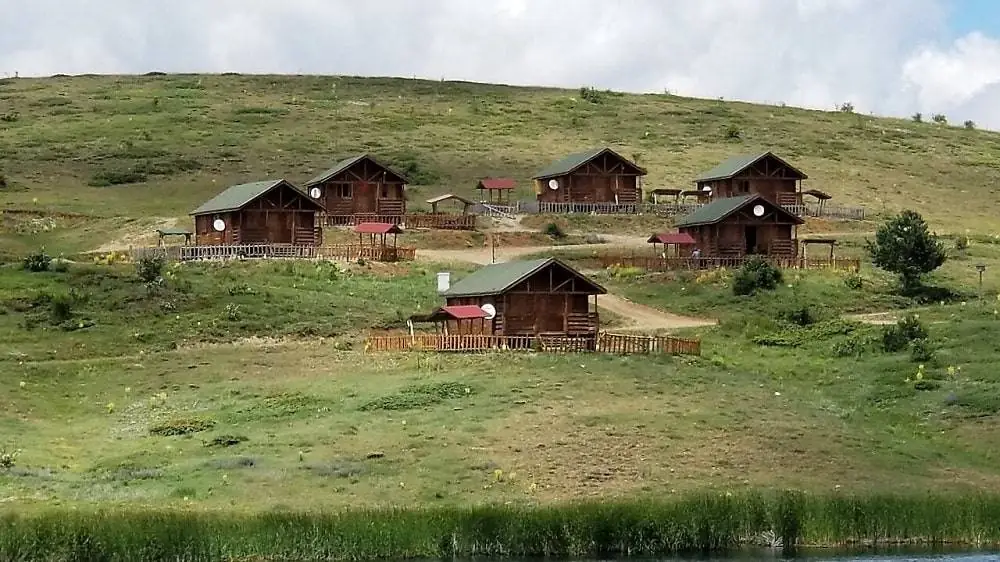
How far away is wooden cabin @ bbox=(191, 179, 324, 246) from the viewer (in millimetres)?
94188

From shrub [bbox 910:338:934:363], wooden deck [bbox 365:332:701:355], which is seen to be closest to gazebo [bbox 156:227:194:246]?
wooden deck [bbox 365:332:701:355]

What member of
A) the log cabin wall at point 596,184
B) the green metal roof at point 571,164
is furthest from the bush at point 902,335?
the log cabin wall at point 596,184

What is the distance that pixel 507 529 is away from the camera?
40688 millimetres

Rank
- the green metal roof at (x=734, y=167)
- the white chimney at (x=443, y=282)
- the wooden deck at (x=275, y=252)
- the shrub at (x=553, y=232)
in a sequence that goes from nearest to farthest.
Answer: the white chimney at (x=443, y=282), the wooden deck at (x=275, y=252), the shrub at (x=553, y=232), the green metal roof at (x=734, y=167)

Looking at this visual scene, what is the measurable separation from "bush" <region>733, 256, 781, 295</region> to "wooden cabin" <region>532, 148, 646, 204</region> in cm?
3163

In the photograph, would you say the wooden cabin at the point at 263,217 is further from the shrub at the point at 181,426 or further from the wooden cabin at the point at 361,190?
the shrub at the point at 181,426

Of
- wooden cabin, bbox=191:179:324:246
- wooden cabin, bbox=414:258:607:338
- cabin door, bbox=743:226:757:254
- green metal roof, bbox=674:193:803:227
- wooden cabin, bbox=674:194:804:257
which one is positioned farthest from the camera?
cabin door, bbox=743:226:757:254

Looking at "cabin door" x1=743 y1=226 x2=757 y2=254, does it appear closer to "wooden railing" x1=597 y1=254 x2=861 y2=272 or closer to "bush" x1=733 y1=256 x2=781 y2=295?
"wooden railing" x1=597 y1=254 x2=861 y2=272

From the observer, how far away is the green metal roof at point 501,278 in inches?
2778

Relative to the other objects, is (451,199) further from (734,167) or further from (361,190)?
(734,167)

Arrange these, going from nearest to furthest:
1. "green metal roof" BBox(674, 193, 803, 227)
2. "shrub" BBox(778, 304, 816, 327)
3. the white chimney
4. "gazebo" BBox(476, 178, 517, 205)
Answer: "shrub" BBox(778, 304, 816, 327), the white chimney, "green metal roof" BBox(674, 193, 803, 227), "gazebo" BBox(476, 178, 517, 205)

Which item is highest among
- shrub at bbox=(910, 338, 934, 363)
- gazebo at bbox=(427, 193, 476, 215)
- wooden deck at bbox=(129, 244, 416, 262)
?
gazebo at bbox=(427, 193, 476, 215)

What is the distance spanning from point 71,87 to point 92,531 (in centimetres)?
13843

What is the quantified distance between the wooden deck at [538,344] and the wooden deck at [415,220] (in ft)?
120
